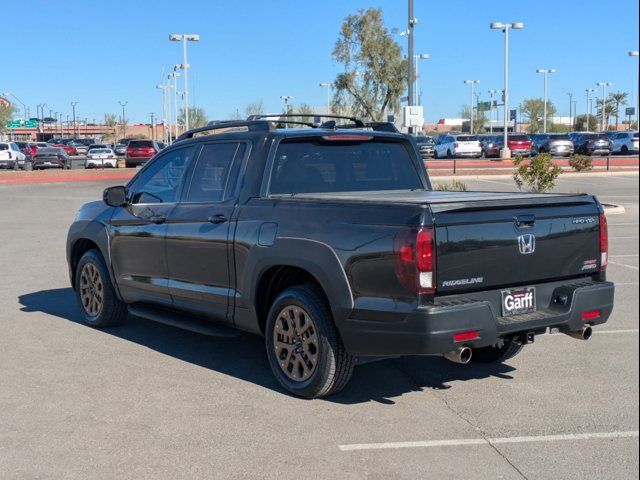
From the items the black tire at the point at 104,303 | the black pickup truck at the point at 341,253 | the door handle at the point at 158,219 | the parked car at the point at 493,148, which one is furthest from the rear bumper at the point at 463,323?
the parked car at the point at 493,148

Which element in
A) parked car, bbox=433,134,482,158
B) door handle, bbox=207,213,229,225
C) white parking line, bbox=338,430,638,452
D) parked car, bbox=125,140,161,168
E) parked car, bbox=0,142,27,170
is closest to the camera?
white parking line, bbox=338,430,638,452

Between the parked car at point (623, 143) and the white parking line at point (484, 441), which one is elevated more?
the parked car at point (623, 143)

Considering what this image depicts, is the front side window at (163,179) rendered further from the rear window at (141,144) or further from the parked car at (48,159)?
the parked car at (48,159)

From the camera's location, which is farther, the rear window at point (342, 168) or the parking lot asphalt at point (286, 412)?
the rear window at point (342, 168)

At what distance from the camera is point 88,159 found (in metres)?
52.1

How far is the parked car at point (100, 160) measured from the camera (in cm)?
5188

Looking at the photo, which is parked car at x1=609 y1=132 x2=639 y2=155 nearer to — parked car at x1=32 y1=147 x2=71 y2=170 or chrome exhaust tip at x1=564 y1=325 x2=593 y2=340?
parked car at x1=32 y1=147 x2=71 y2=170

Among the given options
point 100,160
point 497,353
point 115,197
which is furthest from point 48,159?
point 497,353

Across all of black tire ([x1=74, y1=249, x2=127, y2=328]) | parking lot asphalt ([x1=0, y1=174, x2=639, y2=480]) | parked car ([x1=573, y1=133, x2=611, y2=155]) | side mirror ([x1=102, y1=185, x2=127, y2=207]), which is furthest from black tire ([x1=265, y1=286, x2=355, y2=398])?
parked car ([x1=573, y1=133, x2=611, y2=155])

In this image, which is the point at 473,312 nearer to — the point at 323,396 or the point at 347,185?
the point at 323,396

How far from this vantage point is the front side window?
7.20 metres

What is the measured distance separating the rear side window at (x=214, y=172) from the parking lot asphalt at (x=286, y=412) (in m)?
1.37

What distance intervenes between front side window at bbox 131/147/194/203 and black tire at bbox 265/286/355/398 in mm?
1891

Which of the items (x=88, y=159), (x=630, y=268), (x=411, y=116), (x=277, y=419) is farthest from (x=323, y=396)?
(x=88, y=159)
